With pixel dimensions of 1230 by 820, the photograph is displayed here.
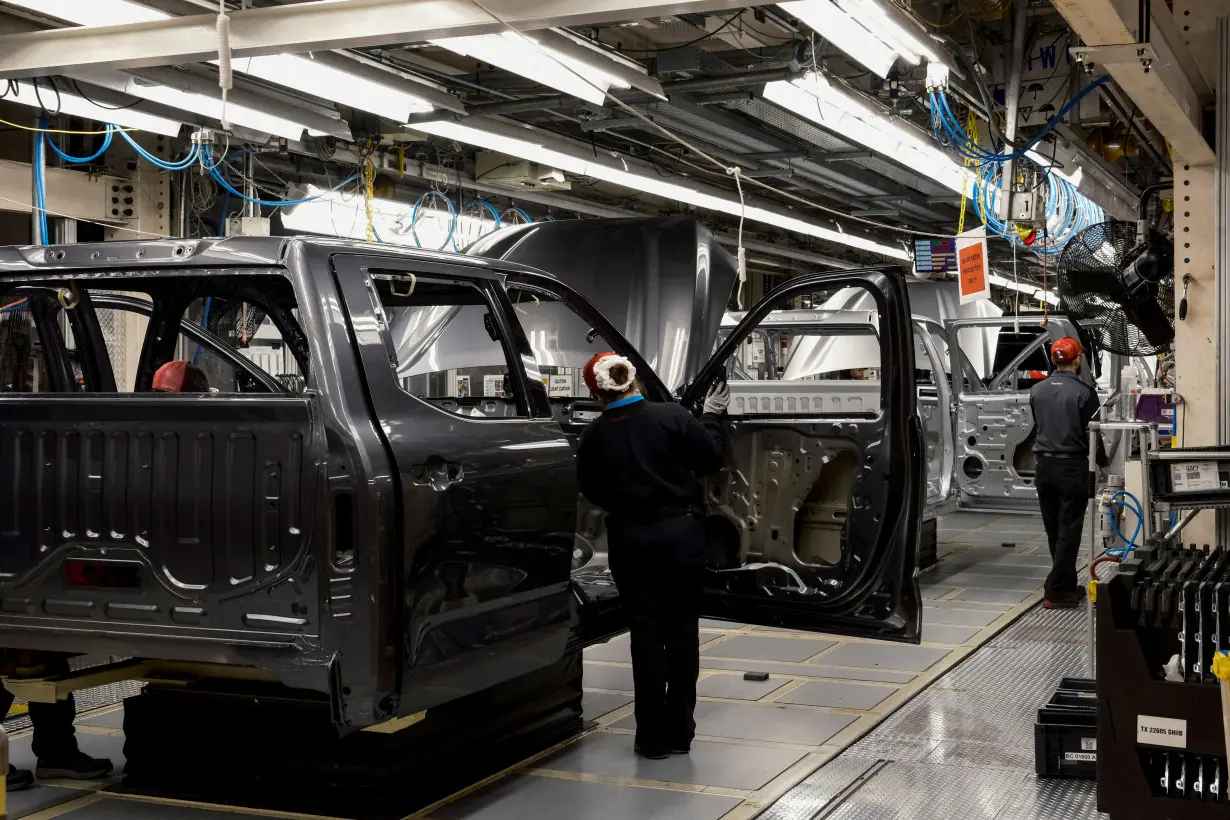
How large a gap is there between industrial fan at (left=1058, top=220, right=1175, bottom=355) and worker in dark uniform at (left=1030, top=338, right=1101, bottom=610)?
6.44 ft

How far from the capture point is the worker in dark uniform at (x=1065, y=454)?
853 cm

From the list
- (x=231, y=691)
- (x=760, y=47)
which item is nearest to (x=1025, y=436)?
(x=760, y=47)

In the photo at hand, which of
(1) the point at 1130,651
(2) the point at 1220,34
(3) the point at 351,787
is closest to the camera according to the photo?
(1) the point at 1130,651

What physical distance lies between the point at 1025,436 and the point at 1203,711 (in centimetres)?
721

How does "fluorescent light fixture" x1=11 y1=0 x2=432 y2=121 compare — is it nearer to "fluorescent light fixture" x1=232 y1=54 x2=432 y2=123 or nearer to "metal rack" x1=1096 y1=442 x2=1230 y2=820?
"fluorescent light fixture" x1=232 y1=54 x2=432 y2=123

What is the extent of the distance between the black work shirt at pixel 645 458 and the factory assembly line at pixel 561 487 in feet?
0.06

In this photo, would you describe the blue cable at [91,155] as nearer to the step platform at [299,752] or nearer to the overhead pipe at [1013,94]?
the step platform at [299,752]

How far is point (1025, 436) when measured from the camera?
10.9 meters

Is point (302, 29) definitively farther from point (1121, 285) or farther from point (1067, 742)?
point (1067, 742)

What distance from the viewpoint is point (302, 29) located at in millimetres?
5547

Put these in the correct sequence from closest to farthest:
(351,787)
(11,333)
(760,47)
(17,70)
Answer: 1. (351,787)
2. (17,70)
3. (11,333)
4. (760,47)

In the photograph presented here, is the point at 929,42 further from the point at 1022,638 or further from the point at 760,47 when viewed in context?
the point at 1022,638

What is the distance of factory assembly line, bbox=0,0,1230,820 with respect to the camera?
13.2 ft

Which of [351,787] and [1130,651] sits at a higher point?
[1130,651]
